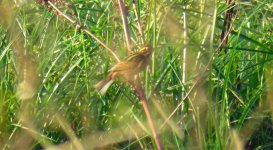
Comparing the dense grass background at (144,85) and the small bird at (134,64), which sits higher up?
the small bird at (134,64)

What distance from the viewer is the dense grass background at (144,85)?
231 centimetres

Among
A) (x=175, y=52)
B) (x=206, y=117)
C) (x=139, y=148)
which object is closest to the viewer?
(x=206, y=117)

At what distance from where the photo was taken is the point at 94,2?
11.2ft

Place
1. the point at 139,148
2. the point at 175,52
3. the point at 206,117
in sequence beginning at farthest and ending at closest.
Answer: the point at 175,52, the point at 139,148, the point at 206,117

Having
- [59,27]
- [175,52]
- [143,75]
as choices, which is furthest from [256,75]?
[59,27]

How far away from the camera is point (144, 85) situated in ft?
8.00

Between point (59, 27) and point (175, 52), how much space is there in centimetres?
72

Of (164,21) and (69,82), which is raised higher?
(164,21)

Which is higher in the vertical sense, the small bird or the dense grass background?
the small bird

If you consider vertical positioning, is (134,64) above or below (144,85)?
above

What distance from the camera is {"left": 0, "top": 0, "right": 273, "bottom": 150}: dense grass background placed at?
231 centimetres

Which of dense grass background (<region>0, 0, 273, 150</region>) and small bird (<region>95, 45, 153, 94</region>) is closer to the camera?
small bird (<region>95, 45, 153, 94</region>)

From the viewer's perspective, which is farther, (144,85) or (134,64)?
(144,85)

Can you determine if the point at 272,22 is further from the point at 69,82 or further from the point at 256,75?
the point at 69,82
